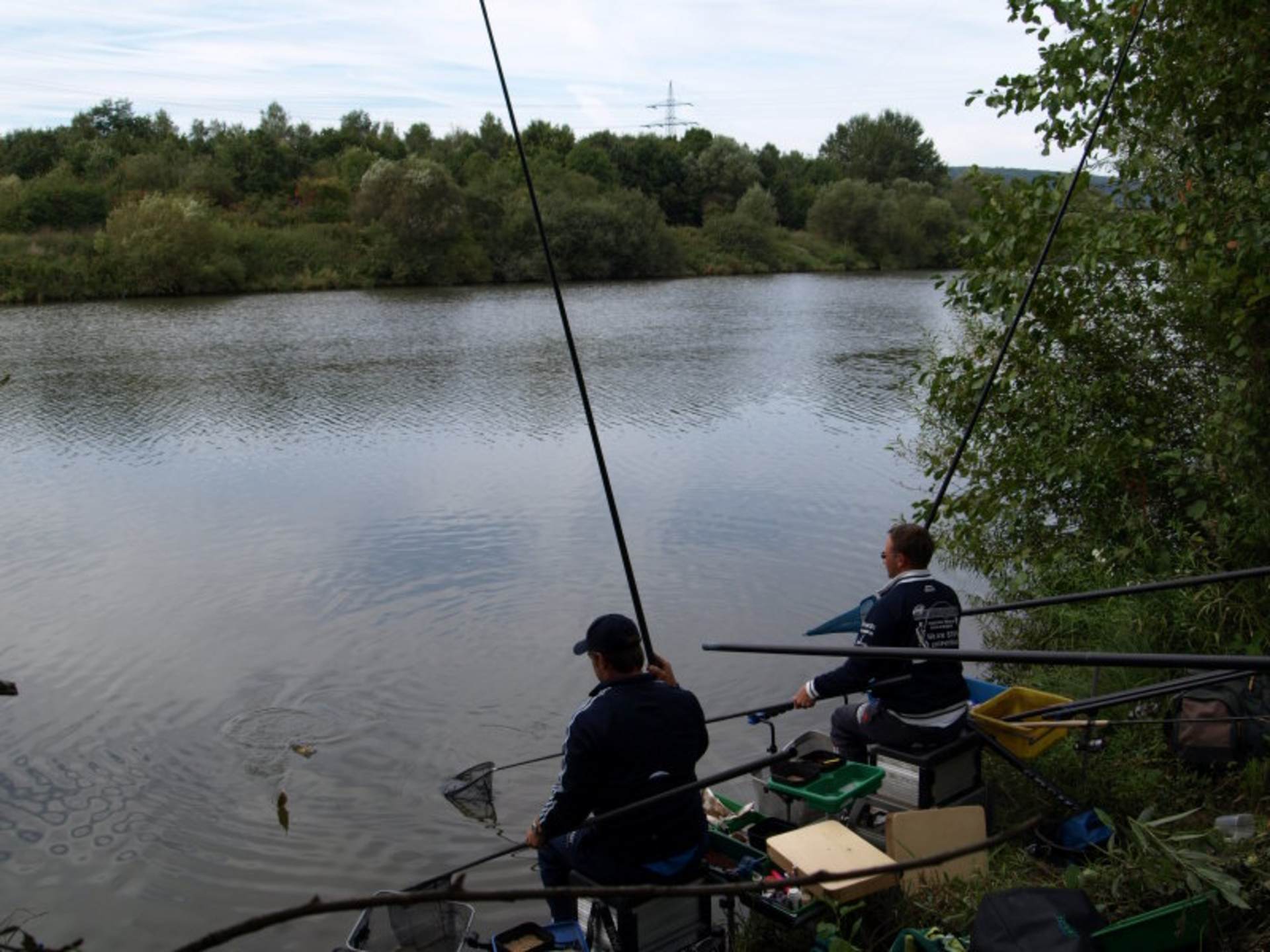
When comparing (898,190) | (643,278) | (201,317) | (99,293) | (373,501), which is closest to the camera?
(373,501)

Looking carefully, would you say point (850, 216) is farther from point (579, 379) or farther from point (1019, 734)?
point (579, 379)

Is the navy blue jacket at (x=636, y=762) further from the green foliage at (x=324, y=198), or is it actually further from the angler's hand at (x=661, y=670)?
the green foliage at (x=324, y=198)

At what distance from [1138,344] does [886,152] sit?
83457 millimetres

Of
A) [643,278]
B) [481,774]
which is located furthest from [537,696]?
[643,278]

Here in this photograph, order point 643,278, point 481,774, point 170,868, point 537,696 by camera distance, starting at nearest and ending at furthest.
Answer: point 170,868
point 481,774
point 537,696
point 643,278

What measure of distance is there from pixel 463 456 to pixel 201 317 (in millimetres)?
19434

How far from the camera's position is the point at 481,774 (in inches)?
248

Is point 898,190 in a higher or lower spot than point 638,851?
higher

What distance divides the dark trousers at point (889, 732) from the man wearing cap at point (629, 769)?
3.36 feet

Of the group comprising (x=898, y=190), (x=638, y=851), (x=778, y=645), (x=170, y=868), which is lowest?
(x=170, y=868)

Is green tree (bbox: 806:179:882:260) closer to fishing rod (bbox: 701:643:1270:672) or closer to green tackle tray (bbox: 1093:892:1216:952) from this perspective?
green tackle tray (bbox: 1093:892:1216:952)

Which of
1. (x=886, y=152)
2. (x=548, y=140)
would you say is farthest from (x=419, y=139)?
(x=886, y=152)

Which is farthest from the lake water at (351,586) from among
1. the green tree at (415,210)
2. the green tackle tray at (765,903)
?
the green tree at (415,210)

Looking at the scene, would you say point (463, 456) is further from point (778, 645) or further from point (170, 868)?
point (778, 645)
